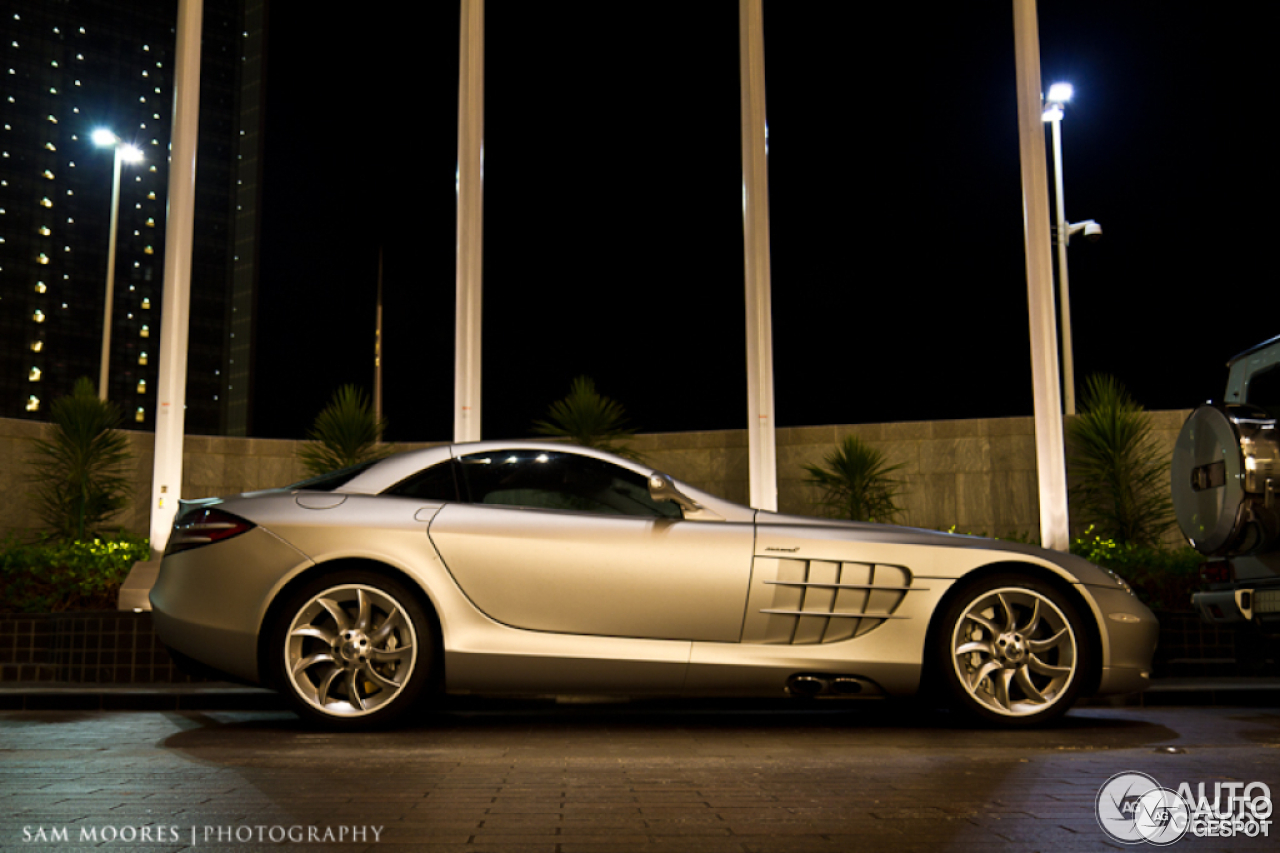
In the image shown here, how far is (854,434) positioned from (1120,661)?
25.3 feet

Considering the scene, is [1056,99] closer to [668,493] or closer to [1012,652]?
[1012,652]

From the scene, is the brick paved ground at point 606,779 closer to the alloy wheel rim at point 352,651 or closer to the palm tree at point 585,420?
the alloy wheel rim at point 352,651

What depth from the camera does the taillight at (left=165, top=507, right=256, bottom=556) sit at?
5.25 metres

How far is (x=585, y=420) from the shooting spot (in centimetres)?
1188

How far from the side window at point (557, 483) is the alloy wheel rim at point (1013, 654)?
61.5 inches

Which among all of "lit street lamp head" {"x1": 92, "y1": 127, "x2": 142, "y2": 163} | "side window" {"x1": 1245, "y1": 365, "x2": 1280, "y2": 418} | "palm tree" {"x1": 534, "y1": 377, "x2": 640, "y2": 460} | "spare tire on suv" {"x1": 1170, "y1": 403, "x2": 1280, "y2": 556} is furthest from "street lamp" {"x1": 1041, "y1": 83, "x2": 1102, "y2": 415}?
"lit street lamp head" {"x1": 92, "y1": 127, "x2": 142, "y2": 163}

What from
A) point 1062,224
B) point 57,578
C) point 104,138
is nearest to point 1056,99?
point 1062,224

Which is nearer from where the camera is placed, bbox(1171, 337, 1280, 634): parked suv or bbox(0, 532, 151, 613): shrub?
bbox(1171, 337, 1280, 634): parked suv

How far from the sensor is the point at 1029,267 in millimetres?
10570

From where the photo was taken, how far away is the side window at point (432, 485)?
5465 millimetres

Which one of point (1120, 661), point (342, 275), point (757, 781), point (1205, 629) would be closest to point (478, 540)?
A: point (757, 781)

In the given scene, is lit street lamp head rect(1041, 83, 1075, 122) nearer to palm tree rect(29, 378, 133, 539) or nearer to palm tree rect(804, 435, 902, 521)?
palm tree rect(804, 435, 902, 521)

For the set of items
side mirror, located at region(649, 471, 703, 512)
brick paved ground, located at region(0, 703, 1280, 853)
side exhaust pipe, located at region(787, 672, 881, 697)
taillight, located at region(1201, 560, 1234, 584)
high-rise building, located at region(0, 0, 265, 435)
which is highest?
high-rise building, located at region(0, 0, 265, 435)

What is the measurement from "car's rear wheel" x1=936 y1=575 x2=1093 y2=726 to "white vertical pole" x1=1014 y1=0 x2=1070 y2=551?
4.90 meters
